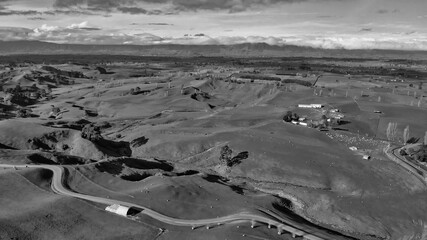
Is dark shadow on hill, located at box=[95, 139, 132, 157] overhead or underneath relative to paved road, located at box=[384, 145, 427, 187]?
underneath

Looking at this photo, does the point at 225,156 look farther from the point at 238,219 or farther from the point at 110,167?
the point at 238,219

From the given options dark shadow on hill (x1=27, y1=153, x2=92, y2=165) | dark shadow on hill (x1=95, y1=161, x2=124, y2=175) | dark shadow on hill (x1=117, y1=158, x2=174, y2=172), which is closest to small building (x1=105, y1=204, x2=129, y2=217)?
dark shadow on hill (x1=95, y1=161, x2=124, y2=175)

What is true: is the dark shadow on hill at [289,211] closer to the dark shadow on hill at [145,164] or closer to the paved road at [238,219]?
the paved road at [238,219]

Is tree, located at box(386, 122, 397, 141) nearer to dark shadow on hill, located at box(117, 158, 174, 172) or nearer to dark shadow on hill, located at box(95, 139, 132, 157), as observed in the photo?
dark shadow on hill, located at box(117, 158, 174, 172)

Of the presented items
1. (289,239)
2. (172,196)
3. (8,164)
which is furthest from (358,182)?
(8,164)

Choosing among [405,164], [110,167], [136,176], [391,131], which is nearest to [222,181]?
[136,176]
